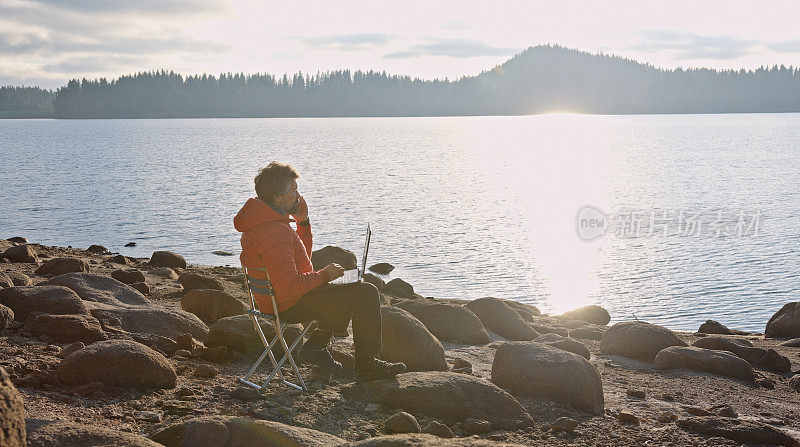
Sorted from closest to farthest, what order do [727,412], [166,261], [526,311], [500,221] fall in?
[727,412]
[526,311]
[166,261]
[500,221]

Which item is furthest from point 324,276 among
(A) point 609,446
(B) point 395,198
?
(B) point 395,198

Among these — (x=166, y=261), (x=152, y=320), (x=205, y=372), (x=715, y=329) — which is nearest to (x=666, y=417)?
(x=205, y=372)

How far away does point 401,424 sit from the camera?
5.97 meters

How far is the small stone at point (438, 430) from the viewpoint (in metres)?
6.05

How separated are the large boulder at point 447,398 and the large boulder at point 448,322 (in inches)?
141

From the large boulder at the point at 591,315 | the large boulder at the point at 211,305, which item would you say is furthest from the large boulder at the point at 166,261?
the large boulder at the point at 591,315

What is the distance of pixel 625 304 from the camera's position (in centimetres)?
1811

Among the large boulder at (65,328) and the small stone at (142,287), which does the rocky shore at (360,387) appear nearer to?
the large boulder at (65,328)

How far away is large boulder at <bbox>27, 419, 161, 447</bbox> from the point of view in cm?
450

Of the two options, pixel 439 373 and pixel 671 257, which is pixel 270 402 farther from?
pixel 671 257

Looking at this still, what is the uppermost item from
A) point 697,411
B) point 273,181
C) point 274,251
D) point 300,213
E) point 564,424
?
point 273,181

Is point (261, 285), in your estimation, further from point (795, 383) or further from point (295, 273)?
point (795, 383)

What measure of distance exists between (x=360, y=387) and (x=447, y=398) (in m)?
0.87

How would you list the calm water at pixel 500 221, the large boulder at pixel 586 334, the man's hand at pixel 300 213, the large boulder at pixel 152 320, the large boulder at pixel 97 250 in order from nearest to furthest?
1. the man's hand at pixel 300 213
2. the large boulder at pixel 152 320
3. the large boulder at pixel 586 334
4. the calm water at pixel 500 221
5. the large boulder at pixel 97 250
